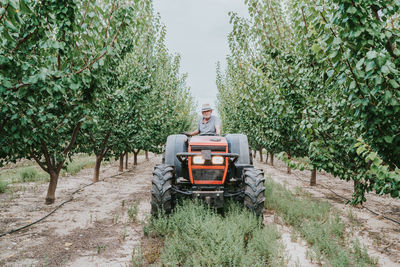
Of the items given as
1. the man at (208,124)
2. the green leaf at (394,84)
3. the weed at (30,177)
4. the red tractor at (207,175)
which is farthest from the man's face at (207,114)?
the weed at (30,177)

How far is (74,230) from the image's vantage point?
479 cm

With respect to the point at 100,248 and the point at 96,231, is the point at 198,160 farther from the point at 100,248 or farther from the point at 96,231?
the point at 96,231

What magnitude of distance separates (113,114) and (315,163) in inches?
250

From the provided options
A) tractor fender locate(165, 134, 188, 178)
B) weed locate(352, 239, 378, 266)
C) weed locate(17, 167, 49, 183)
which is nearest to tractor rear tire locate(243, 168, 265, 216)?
tractor fender locate(165, 134, 188, 178)

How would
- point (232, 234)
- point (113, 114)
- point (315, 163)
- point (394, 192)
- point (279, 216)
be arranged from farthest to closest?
point (113, 114), point (279, 216), point (315, 163), point (232, 234), point (394, 192)

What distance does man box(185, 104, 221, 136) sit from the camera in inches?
245

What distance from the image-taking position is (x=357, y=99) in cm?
236

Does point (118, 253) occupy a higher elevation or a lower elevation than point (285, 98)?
lower

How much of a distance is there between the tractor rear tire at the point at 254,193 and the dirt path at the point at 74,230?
1950 mm

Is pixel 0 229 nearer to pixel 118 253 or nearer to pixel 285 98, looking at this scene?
pixel 118 253

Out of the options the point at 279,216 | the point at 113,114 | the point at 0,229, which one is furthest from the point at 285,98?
the point at 0,229

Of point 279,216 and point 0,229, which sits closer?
point 0,229

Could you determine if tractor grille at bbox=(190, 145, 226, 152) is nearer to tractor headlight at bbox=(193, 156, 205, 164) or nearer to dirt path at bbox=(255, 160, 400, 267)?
tractor headlight at bbox=(193, 156, 205, 164)

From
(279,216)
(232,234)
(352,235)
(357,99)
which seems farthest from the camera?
(279,216)
